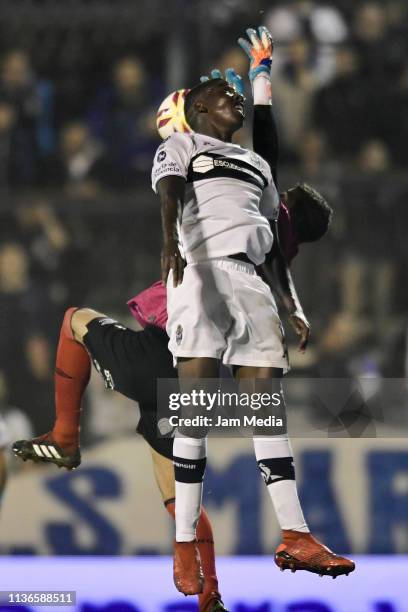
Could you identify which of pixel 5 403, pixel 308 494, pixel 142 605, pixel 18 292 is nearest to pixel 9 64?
pixel 18 292

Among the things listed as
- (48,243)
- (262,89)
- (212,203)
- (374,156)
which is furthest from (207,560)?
(374,156)

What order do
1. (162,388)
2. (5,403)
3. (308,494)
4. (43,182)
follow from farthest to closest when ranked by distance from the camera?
1. (43,182)
2. (5,403)
3. (308,494)
4. (162,388)

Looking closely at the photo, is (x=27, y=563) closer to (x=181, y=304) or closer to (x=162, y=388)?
(x=162, y=388)

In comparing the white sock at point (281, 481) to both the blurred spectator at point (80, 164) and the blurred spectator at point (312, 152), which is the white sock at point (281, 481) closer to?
the blurred spectator at point (312, 152)

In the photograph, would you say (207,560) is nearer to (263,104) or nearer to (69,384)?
(69,384)

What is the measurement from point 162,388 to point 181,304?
20.7 inches

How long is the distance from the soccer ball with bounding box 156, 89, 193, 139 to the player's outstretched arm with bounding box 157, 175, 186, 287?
1.55 ft

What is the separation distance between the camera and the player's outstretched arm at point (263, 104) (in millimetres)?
5809

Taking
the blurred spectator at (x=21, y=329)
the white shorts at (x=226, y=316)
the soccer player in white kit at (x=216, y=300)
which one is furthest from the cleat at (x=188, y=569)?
the blurred spectator at (x=21, y=329)

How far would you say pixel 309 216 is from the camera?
6094 millimetres

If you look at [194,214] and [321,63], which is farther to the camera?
[321,63]

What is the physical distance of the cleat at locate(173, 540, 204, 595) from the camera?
5.14m

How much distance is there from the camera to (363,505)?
811cm

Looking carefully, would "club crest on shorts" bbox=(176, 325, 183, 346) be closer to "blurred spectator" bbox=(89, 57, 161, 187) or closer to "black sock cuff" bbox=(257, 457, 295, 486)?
"black sock cuff" bbox=(257, 457, 295, 486)
